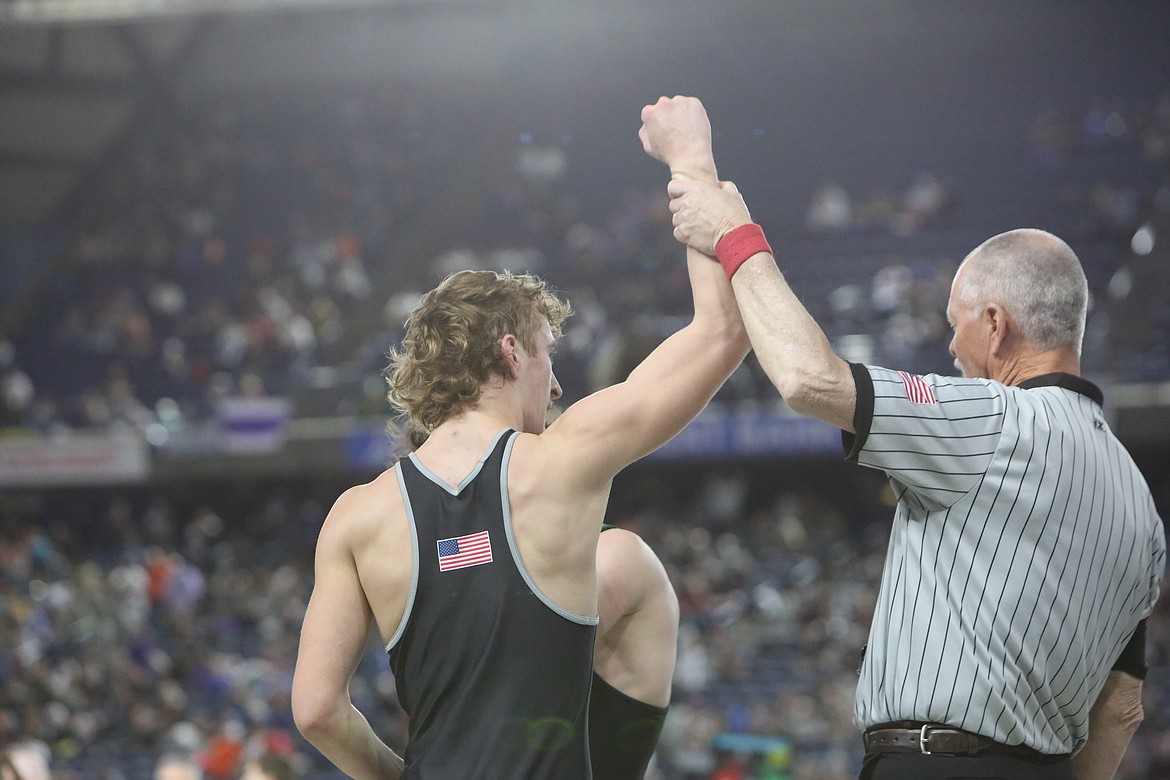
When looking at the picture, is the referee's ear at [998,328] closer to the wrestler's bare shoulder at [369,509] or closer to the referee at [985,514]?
the referee at [985,514]

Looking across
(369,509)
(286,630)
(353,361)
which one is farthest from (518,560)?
(353,361)

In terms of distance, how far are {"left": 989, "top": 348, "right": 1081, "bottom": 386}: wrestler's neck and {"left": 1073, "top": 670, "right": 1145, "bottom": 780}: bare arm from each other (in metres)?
0.71

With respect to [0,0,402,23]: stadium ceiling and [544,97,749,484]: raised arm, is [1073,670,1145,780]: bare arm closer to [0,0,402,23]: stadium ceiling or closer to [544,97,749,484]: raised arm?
[544,97,749,484]: raised arm

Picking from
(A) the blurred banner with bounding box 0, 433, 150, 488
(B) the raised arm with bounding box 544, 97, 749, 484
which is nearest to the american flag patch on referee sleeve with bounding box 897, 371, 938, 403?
(B) the raised arm with bounding box 544, 97, 749, 484

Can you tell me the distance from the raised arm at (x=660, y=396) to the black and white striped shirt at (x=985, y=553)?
0.28 meters

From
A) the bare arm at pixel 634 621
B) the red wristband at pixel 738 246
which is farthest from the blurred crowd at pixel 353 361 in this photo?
the red wristband at pixel 738 246

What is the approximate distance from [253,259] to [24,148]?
6825 millimetres

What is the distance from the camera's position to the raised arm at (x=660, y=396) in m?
2.34

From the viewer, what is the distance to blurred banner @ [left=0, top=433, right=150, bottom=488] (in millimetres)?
17703

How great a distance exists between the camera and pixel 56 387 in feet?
65.7

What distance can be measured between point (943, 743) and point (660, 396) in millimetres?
841

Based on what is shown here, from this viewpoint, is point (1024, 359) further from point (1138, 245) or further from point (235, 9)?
point (235, 9)

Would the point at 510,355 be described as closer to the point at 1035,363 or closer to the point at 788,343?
the point at 788,343

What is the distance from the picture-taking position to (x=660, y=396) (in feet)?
7.71
